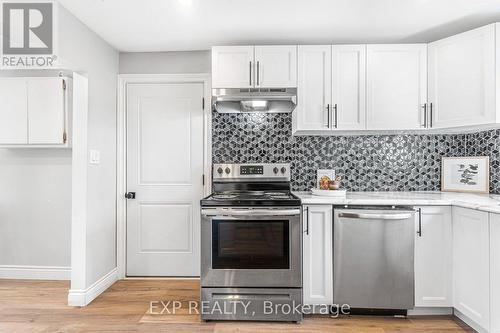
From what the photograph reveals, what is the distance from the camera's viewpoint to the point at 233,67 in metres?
2.66

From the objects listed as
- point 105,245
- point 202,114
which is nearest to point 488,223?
point 202,114

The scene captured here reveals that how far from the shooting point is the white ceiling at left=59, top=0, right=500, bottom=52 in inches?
84.4

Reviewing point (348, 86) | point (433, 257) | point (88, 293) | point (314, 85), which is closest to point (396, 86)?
point (348, 86)

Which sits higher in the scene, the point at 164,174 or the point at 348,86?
the point at 348,86

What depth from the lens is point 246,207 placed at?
223 cm

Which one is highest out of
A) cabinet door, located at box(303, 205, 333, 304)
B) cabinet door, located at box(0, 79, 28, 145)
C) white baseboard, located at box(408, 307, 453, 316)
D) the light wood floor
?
cabinet door, located at box(0, 79, 28, 145)

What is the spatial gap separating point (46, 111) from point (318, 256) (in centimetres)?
289

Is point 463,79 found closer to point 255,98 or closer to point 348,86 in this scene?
point 348,86

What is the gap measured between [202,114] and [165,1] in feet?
3.79

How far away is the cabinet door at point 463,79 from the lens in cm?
224

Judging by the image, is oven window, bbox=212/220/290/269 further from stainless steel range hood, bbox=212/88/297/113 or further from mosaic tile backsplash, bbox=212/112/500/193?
stainless steel range hood, bbox=212/88/297/113

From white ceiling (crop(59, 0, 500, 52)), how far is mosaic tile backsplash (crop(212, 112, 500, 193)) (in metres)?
0.78

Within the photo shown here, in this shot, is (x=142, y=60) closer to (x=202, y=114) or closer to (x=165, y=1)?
(x=202, y=114)

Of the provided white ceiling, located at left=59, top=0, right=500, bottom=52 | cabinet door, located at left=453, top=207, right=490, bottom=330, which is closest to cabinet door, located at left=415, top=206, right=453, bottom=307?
cabinet door, located at left=453, top=207, right=490, bottom=330
